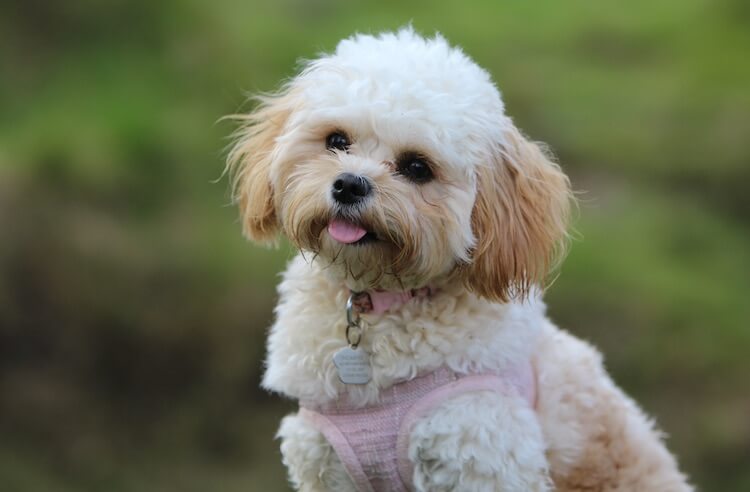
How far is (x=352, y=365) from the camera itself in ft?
11.3

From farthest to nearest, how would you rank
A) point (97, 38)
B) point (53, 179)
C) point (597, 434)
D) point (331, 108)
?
point (97, 38), point (53, 179), point (597, 434), point (331, 108)

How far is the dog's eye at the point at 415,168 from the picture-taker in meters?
3.30

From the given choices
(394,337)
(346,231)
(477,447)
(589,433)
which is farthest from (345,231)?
(589,433)

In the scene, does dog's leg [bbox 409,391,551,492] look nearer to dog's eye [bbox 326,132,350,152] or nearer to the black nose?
the black nose

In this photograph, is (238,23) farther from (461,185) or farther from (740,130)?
(461,185)

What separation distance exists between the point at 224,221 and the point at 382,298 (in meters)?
3.92

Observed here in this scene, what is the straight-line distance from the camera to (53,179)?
7277 mm

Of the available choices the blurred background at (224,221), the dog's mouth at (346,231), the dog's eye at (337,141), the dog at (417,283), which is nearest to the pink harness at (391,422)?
the dog at (417,283)

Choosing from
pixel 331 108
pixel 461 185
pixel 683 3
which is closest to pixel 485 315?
pixel 461 185

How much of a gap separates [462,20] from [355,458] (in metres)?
5.44

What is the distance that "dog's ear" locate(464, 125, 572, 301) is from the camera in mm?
3365

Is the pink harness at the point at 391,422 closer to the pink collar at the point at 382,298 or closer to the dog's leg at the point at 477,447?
the dog's leg at the point at 477,447

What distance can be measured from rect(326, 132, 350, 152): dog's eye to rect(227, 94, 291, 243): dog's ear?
0.72 feet

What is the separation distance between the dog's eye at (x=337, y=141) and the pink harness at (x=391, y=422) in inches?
27.2
